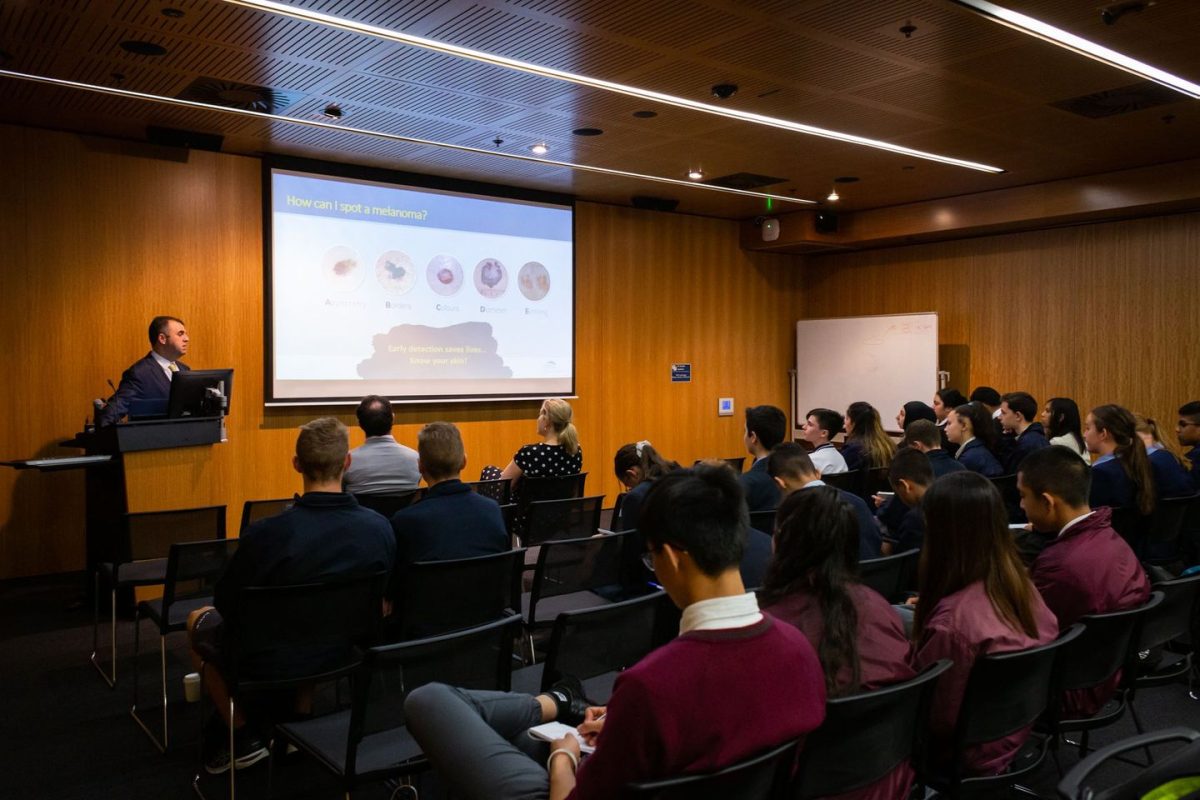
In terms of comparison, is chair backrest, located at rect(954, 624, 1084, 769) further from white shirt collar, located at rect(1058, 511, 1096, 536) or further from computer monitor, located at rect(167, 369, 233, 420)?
computer monitor, located at rect(167, 369, 233, 420)

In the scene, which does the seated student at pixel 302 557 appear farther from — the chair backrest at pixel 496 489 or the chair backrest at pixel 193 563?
Result: the chair backrest at pixel 496 489

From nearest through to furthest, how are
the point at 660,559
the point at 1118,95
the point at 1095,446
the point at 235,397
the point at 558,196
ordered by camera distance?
the point at 660,559 → the point at 1095,446 → the point at 1118,95 → the point at 235,397 → the point at 558,196

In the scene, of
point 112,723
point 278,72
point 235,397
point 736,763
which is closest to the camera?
point 736,763

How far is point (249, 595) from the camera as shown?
2.57 m

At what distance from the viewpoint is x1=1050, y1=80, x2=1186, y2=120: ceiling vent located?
5.47 m

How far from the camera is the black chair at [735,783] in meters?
1.40

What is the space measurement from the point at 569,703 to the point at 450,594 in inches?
39.6

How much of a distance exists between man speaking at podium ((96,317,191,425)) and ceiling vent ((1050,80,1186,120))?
6.13 m

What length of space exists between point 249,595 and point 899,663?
1814mm

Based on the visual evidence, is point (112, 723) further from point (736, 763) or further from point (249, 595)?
point (736, 763)

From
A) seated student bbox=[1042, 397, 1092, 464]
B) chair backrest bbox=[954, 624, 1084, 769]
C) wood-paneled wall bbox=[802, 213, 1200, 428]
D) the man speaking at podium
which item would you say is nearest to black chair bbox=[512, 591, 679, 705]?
chair backrest bbox=[954, 624, 1084, 769]

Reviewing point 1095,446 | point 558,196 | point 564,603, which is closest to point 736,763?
point 564,603

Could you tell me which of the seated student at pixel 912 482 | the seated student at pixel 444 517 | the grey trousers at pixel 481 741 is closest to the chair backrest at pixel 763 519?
the seated student at pixel 912 482

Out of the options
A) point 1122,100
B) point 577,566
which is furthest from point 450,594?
point 1122,100
